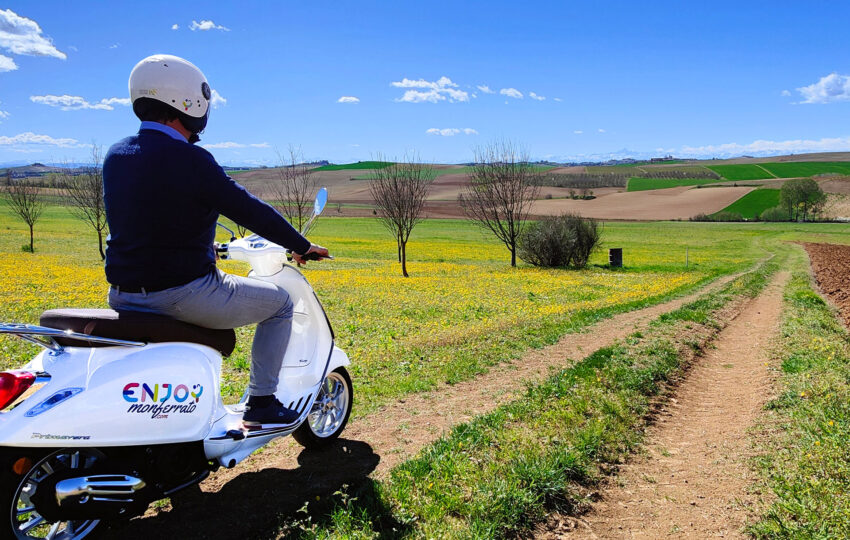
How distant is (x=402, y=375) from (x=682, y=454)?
3573 mm

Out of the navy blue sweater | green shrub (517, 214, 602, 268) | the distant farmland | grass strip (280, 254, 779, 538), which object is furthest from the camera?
the distant farmland

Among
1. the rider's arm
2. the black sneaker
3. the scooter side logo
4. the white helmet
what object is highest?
the white helmet

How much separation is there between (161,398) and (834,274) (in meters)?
26.2

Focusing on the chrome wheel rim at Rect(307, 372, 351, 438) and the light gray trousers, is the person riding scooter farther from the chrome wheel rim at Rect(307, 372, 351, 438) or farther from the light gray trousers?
the chrome wheel rim at Rect(307, 372, 351, 438)

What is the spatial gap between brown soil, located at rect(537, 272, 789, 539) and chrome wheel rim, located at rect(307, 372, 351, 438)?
2010mm

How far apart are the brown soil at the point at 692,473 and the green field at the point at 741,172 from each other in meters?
142

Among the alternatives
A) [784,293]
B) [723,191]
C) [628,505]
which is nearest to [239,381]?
[628,505]

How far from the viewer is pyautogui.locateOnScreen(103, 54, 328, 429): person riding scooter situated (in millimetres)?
3041

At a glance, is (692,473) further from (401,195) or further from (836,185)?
(836,185)

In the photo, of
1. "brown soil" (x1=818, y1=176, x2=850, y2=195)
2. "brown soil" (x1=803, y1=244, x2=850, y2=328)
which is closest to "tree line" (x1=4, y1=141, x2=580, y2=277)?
"brown soil" (x1=803, y1=244, x2=850, y2=328)

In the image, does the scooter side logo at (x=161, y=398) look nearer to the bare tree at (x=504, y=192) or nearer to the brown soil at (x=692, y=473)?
the brown soil at (x=692, y=473)

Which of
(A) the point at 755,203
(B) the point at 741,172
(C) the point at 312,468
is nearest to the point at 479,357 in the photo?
(C) the point at 312,468

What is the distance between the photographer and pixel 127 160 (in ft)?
10.00

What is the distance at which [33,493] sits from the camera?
2.75 metres
